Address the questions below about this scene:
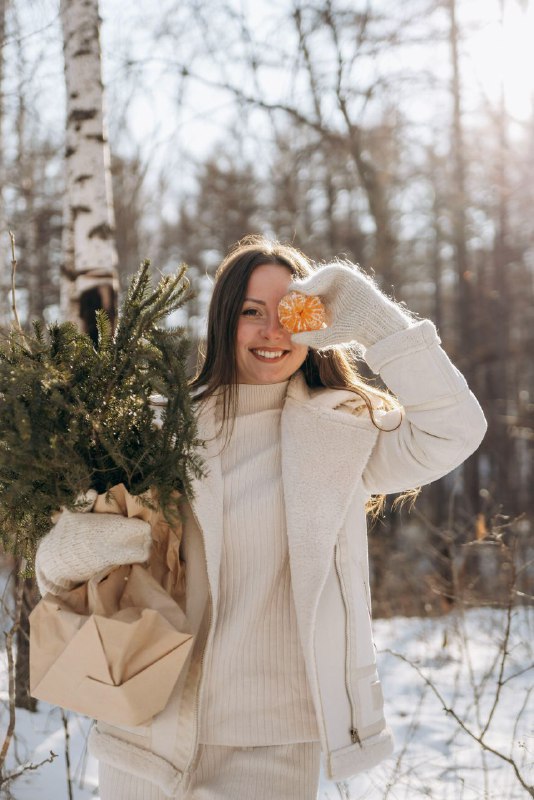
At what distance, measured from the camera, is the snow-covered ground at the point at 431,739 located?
10.2 ft

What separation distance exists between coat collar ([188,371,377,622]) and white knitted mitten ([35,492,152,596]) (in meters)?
0.22

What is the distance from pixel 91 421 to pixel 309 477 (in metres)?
0.66

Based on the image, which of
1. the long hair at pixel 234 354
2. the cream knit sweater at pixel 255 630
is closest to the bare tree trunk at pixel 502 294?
the long hair at pixel 234 354

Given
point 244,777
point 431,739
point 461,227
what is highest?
point 461,227

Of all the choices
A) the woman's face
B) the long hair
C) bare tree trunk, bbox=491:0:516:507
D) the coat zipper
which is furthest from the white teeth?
bare tree trunk, bbox=491:0:516:507

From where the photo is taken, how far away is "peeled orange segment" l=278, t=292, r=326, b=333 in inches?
86.7

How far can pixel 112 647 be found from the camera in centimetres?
182

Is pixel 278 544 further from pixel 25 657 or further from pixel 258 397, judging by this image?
pixel 25 657

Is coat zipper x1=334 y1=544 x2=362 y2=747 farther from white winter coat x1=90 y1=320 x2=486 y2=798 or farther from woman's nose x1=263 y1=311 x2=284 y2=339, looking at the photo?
woman's nose x1=263 y1=311 x2=284 y2=339

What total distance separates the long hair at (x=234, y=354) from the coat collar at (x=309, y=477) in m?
0.06

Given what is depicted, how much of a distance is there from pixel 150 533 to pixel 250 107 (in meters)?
6.76

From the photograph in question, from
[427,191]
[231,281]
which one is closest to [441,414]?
[231,281]

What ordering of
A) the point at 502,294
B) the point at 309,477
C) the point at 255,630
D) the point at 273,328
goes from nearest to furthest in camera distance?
the point at 255,630 → the point at 309,477 → the point at 273,328 → the point at 502,294

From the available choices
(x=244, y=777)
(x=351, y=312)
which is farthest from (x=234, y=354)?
(x=244, y=777)
